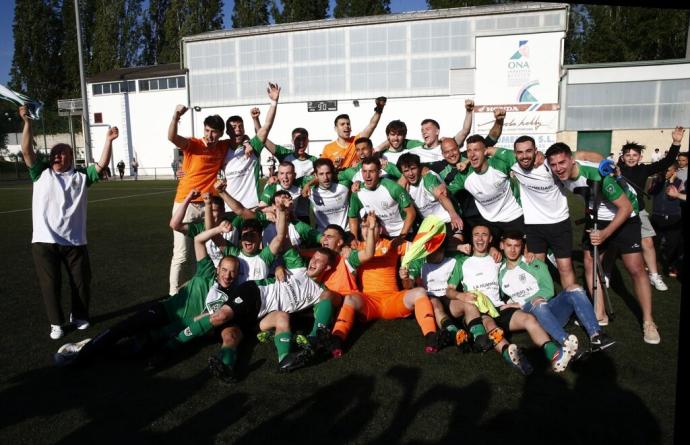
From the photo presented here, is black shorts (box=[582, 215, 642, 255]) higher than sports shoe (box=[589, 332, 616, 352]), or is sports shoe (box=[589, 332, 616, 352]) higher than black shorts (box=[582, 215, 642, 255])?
black shorts (box=[582, 215, 642, 255])

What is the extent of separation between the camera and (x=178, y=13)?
55156mm

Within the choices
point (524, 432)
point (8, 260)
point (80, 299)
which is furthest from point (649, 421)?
point (8, 260)

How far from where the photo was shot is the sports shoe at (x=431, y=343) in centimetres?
461

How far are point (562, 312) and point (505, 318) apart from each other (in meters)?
0.53

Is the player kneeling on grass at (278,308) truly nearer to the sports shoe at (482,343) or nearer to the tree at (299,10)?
the sports shoe at (482,343)

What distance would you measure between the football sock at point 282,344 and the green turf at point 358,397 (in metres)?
0.19

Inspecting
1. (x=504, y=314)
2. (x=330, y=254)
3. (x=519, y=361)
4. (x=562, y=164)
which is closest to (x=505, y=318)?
(x=504, y=314)

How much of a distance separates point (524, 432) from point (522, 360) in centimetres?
92

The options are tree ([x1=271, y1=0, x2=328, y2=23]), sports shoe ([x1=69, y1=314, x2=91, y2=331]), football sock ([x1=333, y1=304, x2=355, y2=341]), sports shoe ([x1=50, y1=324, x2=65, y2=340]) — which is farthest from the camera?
tree ([x1=271, y1=0, x2=328, y2=23])

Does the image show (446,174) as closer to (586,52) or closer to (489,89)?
(489,89)

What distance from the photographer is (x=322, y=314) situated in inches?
192

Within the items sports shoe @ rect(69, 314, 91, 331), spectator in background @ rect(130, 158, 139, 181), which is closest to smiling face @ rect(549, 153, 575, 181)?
sports shoe @ rect(69, 314, 91, 331)

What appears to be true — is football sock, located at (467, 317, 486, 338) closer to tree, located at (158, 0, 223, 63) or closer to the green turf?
the green turf

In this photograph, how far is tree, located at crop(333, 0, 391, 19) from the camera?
5497 centimetres
